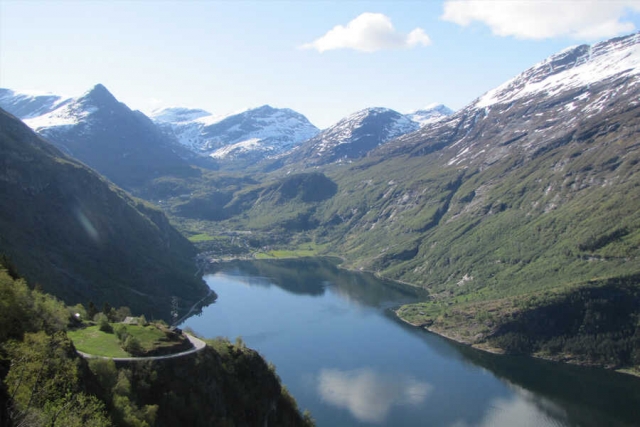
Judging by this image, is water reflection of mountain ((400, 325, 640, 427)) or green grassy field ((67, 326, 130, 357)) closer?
green grassy field ((67, 326, 130, 357))

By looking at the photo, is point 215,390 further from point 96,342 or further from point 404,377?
point 404,377

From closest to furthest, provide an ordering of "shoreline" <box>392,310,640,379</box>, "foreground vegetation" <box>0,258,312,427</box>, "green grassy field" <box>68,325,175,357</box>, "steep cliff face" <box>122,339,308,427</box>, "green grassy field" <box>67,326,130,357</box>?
"foreground vegetation" <box>0,258,312,427</box> → "steep cliff face" <box>122,339,308,427</box> → "green grassy field" <box>67,326,130,357</box> → "green grassy field" <box>68,325,175,357</box> → "shoreline" <box>392,310,640,379</box>

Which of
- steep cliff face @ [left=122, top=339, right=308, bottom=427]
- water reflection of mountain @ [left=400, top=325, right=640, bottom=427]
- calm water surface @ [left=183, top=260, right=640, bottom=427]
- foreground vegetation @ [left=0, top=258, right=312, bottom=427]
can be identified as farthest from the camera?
water reflection of mountain @ [left=400, top=325, right=640, bottom=427]

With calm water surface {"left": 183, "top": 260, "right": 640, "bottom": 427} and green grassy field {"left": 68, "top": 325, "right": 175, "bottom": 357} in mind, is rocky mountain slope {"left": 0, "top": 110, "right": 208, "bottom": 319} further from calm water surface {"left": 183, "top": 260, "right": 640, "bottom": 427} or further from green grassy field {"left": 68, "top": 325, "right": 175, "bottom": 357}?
green grassy field {"left": 68, "top": 325, "right": 175, "bottom": 357}

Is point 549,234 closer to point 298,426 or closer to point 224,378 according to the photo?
point 298,426

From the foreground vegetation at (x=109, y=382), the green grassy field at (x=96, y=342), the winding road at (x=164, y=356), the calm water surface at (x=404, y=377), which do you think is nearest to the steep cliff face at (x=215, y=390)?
the foreground vegetation at (x=109, y=382)

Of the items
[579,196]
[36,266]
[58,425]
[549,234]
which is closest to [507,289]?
[549,234]

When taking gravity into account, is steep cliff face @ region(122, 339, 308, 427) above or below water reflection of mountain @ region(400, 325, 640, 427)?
above

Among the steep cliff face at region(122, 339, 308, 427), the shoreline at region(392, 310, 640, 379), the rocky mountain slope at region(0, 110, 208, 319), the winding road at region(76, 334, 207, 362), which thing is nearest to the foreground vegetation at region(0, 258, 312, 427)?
the steep cliff face at region(122, 339, 308, 427)
